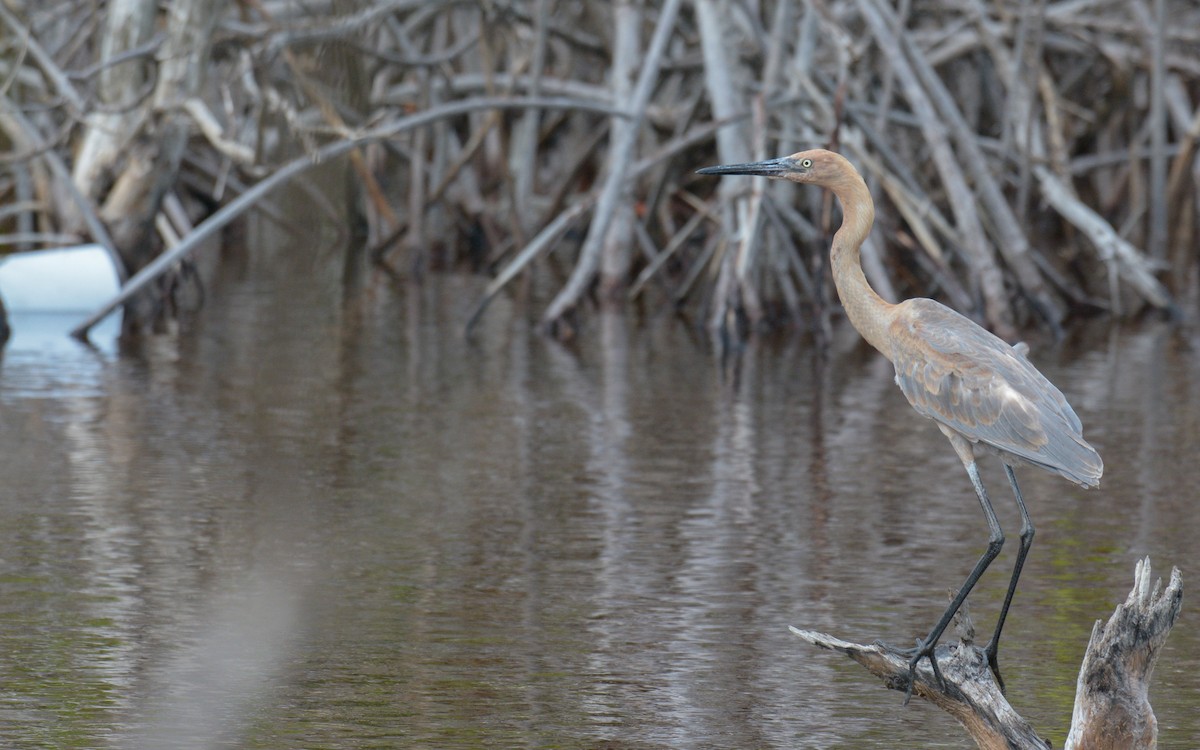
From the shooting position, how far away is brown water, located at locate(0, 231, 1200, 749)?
5.24 m

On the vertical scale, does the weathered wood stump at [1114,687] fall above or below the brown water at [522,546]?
above

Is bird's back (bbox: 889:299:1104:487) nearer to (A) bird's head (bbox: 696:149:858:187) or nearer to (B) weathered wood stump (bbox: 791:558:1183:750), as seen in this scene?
(A) bird's head (bbox: 696:149:858:187)

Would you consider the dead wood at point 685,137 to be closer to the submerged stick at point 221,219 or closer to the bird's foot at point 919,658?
the submerged stick at point 221,219

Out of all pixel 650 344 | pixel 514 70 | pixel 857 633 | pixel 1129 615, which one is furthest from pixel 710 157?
pixel 1129 615

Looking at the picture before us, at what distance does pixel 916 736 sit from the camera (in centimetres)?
510

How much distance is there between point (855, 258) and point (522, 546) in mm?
2039

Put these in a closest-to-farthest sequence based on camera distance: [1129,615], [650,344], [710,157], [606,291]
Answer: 1. [1129,615]
2. [650,344]
3. [606,291]
4. [710,157]

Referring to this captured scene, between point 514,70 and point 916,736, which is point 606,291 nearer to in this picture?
point 514,70

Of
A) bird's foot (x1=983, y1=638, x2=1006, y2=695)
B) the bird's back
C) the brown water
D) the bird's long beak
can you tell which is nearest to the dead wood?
the brown water

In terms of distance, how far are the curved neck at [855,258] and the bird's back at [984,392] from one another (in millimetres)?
72

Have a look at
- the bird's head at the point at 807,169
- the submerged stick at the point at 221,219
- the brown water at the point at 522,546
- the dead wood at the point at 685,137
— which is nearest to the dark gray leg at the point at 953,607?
the brown water at the point at 522,546

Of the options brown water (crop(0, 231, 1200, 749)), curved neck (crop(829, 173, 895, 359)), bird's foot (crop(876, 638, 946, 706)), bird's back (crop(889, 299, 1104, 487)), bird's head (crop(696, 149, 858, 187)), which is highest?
bird's head (crop(696, 149, 858, 187))

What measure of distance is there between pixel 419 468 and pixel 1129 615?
15.7 ft

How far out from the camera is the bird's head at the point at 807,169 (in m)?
5.63
